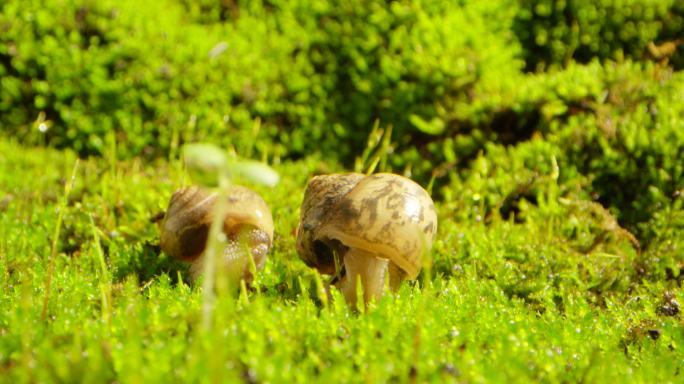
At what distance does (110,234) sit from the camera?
4090mm

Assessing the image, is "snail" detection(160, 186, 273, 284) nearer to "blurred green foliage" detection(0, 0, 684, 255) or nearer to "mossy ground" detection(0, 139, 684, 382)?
"mossy ground" detection(0, 139, 684, 382)

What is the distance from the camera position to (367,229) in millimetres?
2836

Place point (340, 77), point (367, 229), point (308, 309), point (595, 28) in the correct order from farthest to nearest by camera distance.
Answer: point (595, 28) → point (340, 77) → point (367, 229) → point (308, 309)

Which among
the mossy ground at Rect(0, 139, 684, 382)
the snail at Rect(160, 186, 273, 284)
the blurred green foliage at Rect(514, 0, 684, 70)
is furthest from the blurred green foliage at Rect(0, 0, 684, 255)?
the snail at Rect(160, 186, 273, 284)

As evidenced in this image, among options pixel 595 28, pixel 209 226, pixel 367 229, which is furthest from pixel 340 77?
pixel 367 229

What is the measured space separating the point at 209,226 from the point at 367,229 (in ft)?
2.71

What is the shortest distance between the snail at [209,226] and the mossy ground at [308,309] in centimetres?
13

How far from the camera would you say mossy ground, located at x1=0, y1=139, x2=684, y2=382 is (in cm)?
220

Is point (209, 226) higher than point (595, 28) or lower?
lower

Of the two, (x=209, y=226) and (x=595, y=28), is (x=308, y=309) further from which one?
(x=595, y=28)

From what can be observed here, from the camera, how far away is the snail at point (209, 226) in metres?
3.23

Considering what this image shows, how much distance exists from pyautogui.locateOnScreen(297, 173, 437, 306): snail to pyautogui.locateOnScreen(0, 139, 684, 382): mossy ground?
0.14 m

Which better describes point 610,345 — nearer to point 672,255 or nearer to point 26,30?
point 672,255

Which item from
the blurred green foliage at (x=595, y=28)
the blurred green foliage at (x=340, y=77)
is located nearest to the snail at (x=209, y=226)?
the blurred green foliage at (x=340, y=77)
